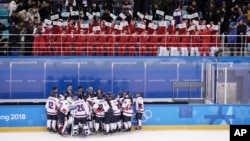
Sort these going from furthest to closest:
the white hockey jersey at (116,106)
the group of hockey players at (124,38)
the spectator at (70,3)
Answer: the spectator at (70,3)
the group of hockey players at (124,38)
the white hockey jersey at (116,106)

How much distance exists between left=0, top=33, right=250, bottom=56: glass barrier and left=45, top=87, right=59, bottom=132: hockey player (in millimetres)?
3402

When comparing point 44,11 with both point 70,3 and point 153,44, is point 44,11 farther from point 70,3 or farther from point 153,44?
point 153,44

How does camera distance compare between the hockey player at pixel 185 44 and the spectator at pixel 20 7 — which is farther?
the spectator at pixel 20 7

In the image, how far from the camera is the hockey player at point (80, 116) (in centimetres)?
2058

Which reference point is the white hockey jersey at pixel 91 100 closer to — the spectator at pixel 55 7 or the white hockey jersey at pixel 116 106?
the white hockey jersey at pixel 116 106

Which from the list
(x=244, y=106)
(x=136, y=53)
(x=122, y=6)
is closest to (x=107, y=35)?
(x=136, y=53)

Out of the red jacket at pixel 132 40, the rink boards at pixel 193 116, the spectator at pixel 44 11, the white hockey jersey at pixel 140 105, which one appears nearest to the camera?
the white hockey jersey at pixel 140 105

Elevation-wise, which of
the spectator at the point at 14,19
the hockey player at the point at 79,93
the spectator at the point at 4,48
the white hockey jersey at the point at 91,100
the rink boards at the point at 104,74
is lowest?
the white hockey jersey at the point at 91,100

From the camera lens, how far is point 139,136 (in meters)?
20.9

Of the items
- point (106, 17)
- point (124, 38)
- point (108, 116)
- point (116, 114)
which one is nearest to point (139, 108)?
point (116, 114)

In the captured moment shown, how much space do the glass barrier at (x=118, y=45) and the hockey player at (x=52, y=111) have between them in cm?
340

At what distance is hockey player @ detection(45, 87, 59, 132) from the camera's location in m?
21.0

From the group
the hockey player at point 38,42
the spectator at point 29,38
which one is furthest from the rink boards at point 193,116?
the spectator at point 29,38

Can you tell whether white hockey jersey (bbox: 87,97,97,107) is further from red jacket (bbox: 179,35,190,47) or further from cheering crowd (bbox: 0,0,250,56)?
red jacket (bbox: 179,35,190,47)
